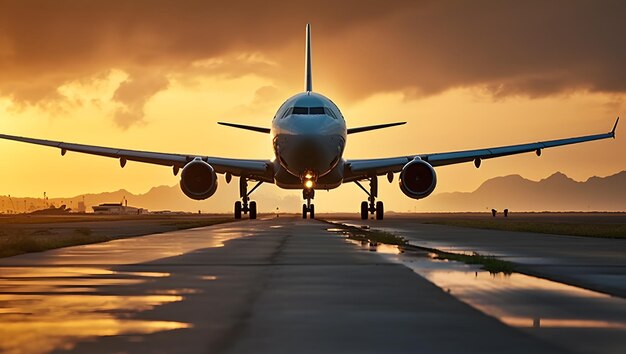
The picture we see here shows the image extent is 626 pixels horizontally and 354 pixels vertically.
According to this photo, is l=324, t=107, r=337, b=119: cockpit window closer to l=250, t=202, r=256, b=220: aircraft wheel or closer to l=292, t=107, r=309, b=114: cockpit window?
l=292, t=107, r=309, b=114: cockpit window

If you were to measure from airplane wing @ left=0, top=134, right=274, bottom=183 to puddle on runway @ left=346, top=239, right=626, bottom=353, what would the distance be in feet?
114

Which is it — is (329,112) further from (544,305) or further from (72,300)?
(544,305)

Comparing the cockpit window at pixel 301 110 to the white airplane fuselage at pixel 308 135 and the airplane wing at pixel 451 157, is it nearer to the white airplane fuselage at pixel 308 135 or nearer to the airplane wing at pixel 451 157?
the white airplane fuselage at pixel 308 135

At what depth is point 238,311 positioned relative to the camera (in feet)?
25.9

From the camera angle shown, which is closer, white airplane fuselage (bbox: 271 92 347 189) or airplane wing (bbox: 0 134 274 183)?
white airplane fuselage (bbox: 271 92 347 189)

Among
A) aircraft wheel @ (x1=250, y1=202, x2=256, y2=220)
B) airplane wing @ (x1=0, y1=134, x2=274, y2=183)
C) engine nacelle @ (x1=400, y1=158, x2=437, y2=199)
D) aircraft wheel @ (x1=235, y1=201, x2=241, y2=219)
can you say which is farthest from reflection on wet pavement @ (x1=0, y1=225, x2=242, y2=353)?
aircraft wheel @ (x1=250, y1=202, x2=256, y2=220)

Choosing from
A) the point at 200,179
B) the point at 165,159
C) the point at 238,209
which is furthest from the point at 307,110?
the point at 238,209

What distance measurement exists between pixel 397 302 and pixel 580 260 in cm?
747

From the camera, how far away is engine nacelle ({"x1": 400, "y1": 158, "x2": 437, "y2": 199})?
43.5m

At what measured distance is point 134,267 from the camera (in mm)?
13398

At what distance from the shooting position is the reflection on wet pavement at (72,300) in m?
6.50

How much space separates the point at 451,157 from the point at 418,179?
432 cm

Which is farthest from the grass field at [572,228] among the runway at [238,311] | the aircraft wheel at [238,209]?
the aircraft wheel at [238,209]

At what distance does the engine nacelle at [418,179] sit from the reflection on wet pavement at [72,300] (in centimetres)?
2917
